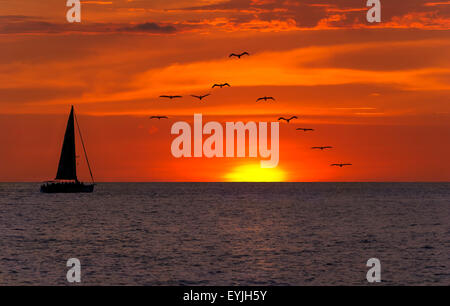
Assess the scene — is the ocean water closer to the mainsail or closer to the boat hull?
the mainsail

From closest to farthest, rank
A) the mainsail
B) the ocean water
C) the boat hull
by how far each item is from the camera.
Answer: the ocean water, the mainsail, the boat hull

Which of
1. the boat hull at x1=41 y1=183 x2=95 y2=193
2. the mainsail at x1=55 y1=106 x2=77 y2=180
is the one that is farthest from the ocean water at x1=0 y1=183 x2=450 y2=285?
the boat hull at x1=41 y1=183 x2=95 y2=193

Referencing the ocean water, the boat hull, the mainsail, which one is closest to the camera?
the ocean water

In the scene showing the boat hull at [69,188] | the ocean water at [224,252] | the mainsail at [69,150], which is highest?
the mainsail at [69,150]

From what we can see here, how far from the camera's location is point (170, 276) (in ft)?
154

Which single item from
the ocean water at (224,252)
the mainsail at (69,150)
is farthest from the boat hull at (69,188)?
the ocean water at (224,252)

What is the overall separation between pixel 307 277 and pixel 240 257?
36.1 feet

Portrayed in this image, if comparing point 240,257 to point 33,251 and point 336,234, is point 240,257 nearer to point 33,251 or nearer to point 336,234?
point 33,251

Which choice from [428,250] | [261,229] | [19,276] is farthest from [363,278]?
[261,229]

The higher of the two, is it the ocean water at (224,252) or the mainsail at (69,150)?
the mainsail at (69,150)

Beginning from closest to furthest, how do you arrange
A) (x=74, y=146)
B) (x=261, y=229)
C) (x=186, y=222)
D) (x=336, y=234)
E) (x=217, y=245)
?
(x=217, y=245), (x=336, y=234), (x=261, y=229), (x=186, y=222), (x=74, y=146)

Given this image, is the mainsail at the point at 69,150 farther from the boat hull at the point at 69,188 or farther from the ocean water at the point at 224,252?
the ocean water at the point at 224,252

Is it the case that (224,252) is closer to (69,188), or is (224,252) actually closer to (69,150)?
(69,150)
